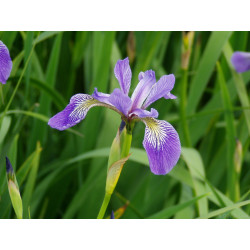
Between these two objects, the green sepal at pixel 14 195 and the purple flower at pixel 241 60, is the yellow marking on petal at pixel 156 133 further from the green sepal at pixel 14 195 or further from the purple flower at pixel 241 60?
the purple flower at pixel 241 60

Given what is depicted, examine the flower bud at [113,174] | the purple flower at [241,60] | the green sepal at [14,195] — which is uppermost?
the purple flower at [241,60]

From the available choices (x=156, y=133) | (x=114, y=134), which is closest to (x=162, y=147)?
(x=156, y=133)

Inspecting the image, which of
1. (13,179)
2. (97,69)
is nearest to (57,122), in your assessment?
(13,179)

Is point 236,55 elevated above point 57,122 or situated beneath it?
elevated above

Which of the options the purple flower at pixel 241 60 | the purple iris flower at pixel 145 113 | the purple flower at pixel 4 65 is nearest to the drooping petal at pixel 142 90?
the purple iris flower at pixel 145 113

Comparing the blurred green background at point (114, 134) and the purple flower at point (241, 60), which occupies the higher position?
the purple flower at point (241, 60)

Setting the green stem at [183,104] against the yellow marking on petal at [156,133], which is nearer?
the yellow marking on petal at [156,133]

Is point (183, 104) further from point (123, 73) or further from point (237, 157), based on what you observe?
point (123, 73)

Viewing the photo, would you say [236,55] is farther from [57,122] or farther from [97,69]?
[57,122]
